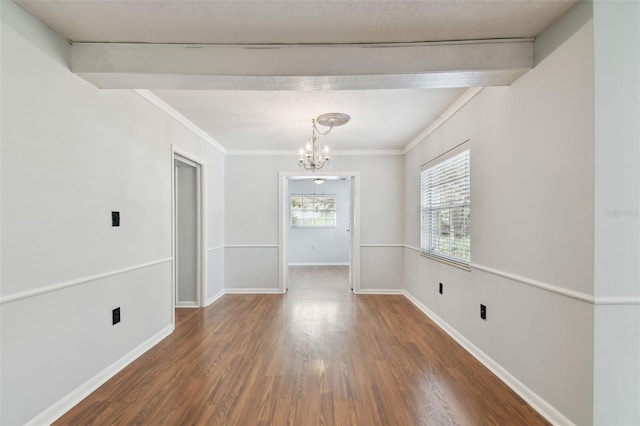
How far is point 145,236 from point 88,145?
0.97m

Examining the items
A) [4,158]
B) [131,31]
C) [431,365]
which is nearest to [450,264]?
[431,365]

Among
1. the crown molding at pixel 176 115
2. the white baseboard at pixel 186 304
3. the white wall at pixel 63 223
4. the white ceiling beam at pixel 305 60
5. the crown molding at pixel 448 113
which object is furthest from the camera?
the white baseboard at pixel 186 304

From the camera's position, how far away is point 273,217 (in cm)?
500

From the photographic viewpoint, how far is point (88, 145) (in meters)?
2.13

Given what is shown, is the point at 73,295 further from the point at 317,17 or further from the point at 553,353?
the point at 553,353

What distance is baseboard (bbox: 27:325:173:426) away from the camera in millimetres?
1776

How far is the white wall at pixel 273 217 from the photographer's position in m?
4.98

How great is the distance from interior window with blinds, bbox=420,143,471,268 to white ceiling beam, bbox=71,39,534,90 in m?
1.02

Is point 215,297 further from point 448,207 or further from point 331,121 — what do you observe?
point 448,207

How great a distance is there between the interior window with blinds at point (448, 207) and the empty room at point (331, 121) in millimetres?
44

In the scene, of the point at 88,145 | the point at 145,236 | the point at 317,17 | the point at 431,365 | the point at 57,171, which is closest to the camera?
the point at 317,17
